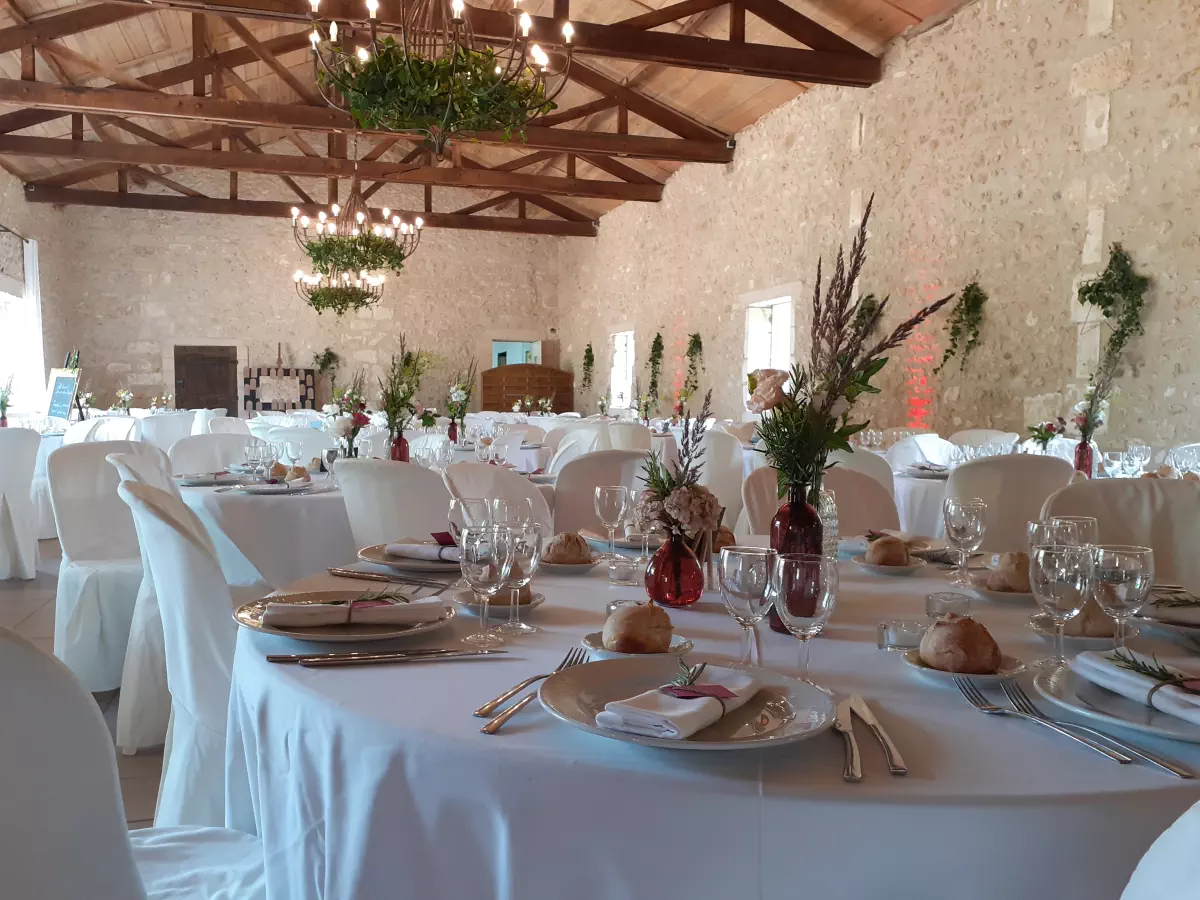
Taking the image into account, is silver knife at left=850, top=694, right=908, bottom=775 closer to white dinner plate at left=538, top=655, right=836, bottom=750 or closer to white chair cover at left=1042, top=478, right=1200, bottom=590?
white dinner plate at left=538, top=655, right=836, bottom=750

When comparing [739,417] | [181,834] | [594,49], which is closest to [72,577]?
[181,834]

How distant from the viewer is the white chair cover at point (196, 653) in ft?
6.37

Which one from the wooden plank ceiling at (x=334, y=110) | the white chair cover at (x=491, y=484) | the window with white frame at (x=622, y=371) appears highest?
the wooden plank ceiling at (x=334, y=110)

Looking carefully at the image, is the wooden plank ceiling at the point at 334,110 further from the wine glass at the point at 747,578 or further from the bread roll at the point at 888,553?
the wine glass at the point at 747,578

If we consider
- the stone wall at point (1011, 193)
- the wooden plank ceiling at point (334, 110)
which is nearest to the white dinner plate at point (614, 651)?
the stone wall at point (1011, 193)

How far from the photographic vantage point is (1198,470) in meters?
4.44

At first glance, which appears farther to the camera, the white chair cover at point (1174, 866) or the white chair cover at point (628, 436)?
the white chair cover at point (628, 436)

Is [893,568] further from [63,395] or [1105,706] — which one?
[63,395]

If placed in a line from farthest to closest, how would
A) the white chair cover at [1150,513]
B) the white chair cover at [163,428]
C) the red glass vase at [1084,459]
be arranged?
A: the white chair cover at [163,428] → the red glass vase at [1084,459] → the white chair cover at [1150,513]

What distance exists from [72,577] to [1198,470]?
191 inches

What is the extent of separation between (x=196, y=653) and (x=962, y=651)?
60.5 inches

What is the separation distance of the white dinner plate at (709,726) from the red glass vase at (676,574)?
1.36ft

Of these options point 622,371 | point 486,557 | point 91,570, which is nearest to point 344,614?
point 486,557

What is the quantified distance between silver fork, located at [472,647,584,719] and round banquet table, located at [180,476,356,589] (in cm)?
210
